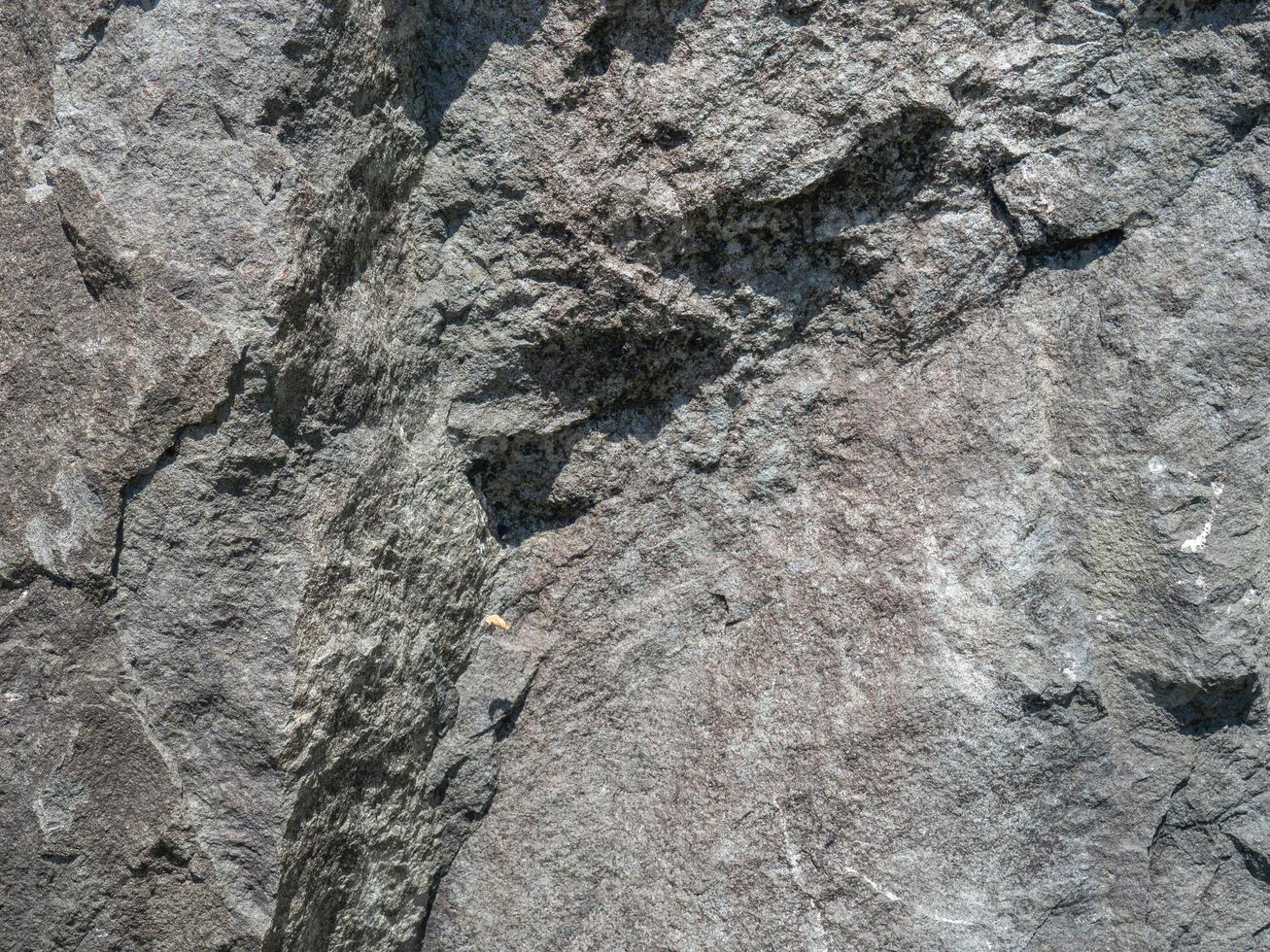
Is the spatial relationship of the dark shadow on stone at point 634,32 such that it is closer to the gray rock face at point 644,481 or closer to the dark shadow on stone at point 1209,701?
the gray rock face at point 644,481

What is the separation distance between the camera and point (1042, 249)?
1.28 m

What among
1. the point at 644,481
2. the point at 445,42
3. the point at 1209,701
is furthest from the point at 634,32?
the point at 1209,701

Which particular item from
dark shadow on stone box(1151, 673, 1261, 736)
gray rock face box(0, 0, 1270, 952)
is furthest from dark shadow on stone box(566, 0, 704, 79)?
dark shadow on stone box(1151, 673, 1261, 736)

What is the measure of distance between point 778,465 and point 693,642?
23 centimetres

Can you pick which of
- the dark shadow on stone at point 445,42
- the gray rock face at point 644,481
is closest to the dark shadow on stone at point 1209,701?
the gray rock face at point 644,481

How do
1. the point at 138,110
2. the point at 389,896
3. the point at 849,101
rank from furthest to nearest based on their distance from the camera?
the point at 389,896 → the point at 849,101 → the point at 138,110

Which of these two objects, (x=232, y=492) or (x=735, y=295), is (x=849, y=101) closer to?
(x=735, y=295)

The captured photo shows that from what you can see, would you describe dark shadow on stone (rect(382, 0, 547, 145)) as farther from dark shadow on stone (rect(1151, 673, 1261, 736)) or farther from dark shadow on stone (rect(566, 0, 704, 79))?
dark shadow on stone (rect(1151, 673, 1261, 736))

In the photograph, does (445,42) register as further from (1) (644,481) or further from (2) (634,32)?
(1) (644,481)

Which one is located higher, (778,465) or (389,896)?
(778,465)

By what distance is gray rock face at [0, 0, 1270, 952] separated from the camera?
1.11 m

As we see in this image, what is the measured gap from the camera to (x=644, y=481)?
1.37 metres

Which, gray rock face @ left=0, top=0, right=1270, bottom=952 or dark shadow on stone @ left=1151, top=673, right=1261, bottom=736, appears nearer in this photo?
gray rock face @ left=0, top=0, right=1270, bottom=952

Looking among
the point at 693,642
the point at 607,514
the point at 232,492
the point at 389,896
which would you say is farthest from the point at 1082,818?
the point at 232,492
